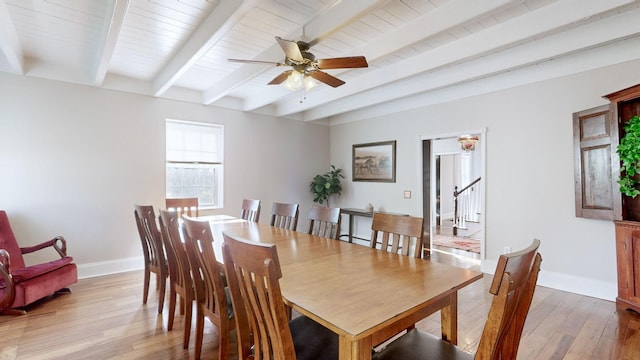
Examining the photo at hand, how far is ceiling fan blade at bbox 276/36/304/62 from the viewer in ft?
6.89

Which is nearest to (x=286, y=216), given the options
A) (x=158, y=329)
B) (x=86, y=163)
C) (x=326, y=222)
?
(x=326, y=222)

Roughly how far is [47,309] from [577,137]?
5802 mm

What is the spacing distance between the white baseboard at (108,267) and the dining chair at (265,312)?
3.48 meters

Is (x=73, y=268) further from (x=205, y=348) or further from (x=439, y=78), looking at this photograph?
(x=439, y=78)

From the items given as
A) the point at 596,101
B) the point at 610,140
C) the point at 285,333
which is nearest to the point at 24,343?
the point at 285,333

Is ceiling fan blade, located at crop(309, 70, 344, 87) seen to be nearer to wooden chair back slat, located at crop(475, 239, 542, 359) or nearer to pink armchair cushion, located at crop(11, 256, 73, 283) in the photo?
wooden chair back slat, located at crop(475, 239, 542, 359)

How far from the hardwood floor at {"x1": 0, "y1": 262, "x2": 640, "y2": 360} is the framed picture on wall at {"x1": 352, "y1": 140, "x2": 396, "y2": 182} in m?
2.57

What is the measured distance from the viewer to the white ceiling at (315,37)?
7.66 ft

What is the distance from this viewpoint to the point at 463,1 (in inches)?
90.2

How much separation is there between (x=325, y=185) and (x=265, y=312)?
473cm

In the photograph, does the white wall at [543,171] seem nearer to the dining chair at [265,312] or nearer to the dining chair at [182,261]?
the dining chair at [265,312]

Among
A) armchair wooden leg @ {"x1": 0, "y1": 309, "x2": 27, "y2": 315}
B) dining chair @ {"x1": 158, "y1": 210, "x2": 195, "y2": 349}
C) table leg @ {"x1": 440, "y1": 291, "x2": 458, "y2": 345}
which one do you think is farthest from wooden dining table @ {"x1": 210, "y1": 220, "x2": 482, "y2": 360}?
armchair wooden leg @ {"x1": 0, "y1": 309, "x2": 27, "y2": 315}

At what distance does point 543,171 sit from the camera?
3676 mm

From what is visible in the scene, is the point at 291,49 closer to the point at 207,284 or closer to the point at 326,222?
the point at 326,222
